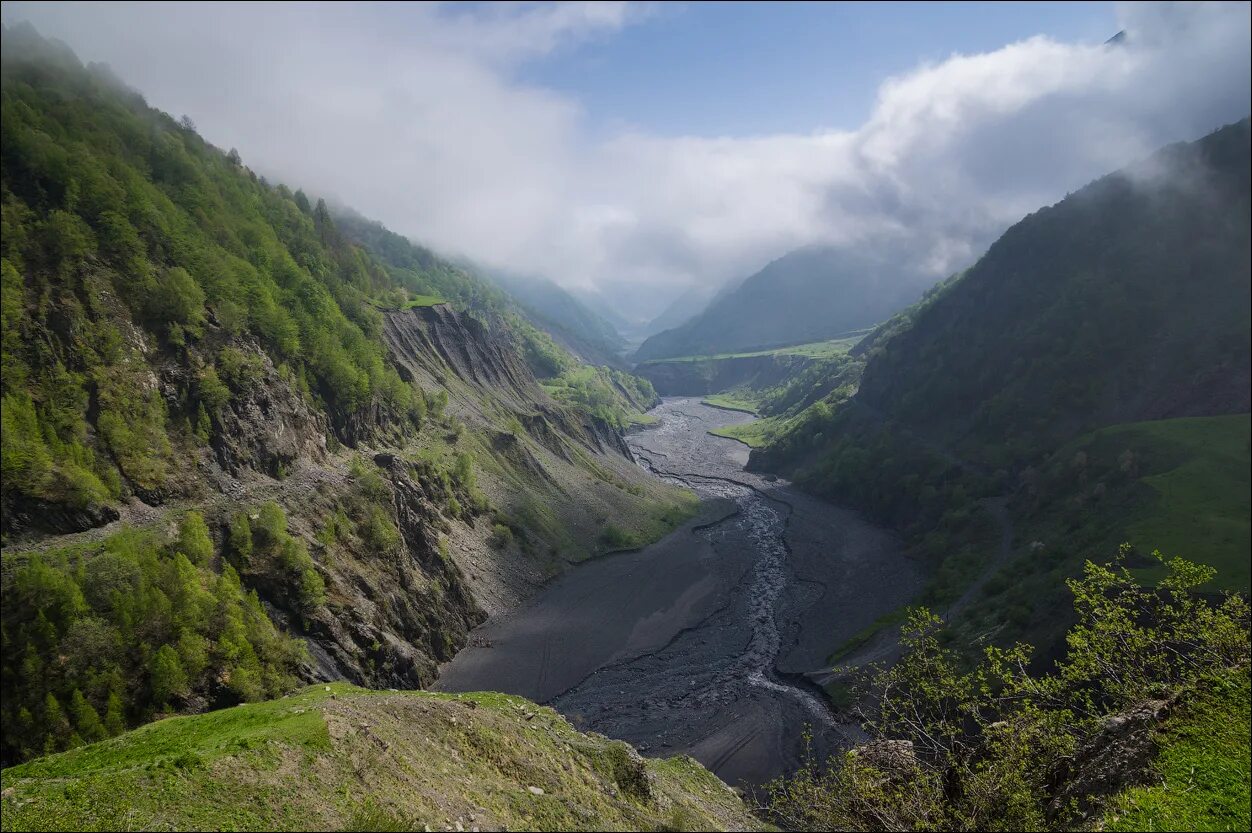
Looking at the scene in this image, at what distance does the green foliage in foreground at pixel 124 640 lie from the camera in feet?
117

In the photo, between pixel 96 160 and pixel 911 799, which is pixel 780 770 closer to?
pixel 911 799

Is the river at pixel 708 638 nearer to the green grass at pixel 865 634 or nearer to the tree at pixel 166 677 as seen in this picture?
the green grass at pixel 865 634

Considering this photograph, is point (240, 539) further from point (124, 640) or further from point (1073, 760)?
point (1073, 760)

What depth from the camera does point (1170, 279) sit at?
299 feet

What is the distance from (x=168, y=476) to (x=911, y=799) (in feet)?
196

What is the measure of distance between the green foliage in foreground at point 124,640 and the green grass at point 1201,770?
161ft

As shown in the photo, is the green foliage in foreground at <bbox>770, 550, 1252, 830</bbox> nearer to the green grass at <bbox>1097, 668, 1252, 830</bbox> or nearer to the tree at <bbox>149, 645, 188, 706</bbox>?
the green grass at <bbox>1097, 668, 1252, 830</bbox>

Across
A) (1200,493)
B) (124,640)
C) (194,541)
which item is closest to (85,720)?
(124,640)

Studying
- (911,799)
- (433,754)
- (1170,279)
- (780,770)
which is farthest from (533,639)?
(1170,279)

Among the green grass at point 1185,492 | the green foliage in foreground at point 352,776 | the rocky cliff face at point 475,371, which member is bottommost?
the green foliage in foreground at point 352,776

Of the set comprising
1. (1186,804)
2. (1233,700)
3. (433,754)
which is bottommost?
(433,754)

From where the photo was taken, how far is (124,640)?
39719 millimetres

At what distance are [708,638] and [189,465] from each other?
58446 millimetres

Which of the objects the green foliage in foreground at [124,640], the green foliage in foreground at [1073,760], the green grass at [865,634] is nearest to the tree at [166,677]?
the green foliage in foreground at [124,640]
